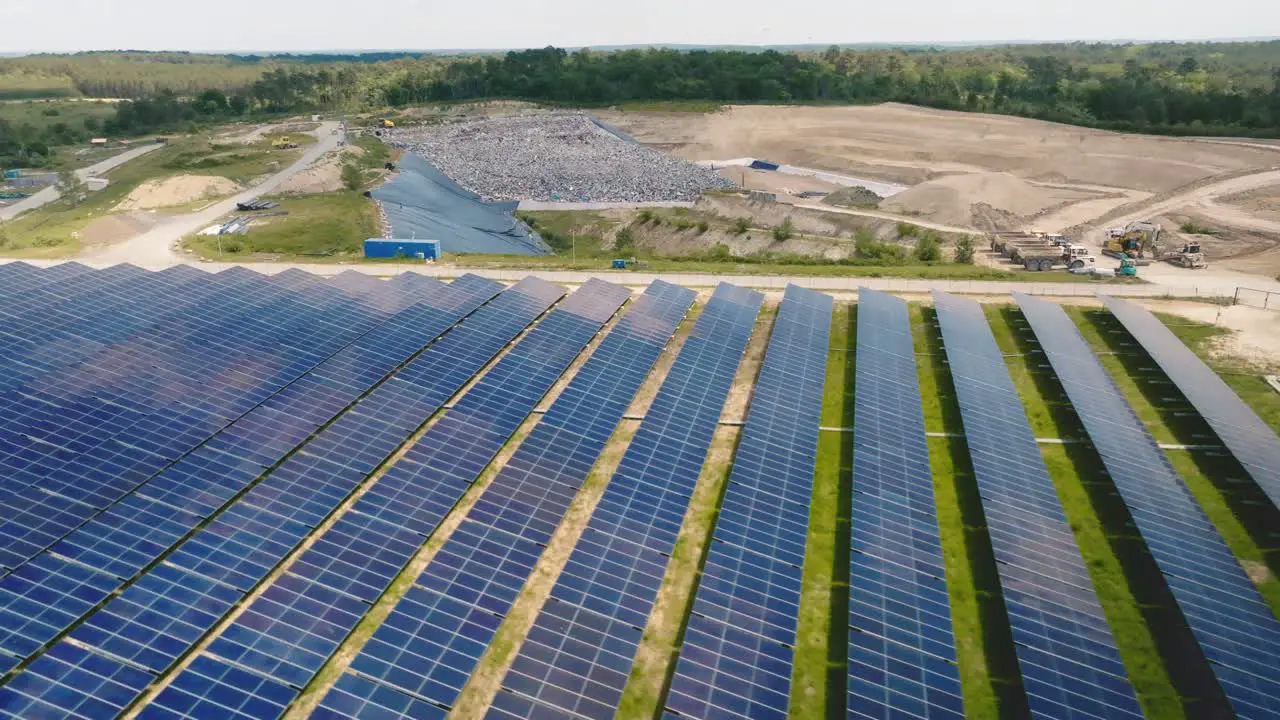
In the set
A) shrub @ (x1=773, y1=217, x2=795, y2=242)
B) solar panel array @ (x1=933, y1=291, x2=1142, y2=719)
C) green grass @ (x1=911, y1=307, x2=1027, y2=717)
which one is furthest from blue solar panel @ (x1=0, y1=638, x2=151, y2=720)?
shrub @ (x1=773, y1=217, x2=795, y2=242)

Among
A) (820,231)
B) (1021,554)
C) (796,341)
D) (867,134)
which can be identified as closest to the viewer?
(1021,554)

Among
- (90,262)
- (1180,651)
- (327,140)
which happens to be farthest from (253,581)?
(327,140)

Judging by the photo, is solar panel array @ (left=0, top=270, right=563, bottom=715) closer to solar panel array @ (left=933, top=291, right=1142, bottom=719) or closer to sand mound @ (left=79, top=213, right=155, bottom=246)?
solar panel array @ (left=933, top=291, right=1142, bottom=719)

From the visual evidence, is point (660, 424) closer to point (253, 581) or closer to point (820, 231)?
point (253, 581)

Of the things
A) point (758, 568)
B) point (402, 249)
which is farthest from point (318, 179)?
point (758, 568)

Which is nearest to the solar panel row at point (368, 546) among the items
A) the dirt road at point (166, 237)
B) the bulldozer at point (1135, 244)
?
the dirt road at point (166, 237)

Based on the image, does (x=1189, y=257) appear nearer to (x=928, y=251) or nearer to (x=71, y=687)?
(x=928, y=251)
